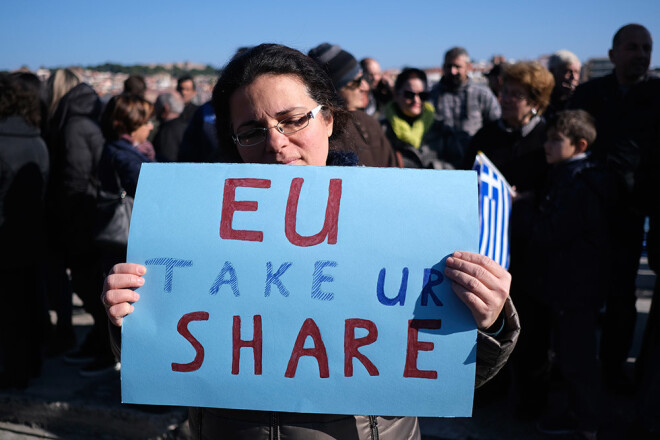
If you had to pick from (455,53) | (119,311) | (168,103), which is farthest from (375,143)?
(168,103)

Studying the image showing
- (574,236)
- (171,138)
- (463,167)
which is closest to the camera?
(574,236)

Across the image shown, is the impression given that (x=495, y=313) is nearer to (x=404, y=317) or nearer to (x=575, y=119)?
(x=404, y=317)

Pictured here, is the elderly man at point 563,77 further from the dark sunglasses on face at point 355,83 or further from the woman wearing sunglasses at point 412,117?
the dark sunglasses on face at point 355,83

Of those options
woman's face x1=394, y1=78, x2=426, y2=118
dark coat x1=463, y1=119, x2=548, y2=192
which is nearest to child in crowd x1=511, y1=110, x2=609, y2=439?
dark coat x1=463, y1=119, x2=548, y2=192

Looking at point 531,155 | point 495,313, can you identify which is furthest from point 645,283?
point 495,313

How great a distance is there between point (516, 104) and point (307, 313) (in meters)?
2.55

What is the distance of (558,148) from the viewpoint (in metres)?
2.81

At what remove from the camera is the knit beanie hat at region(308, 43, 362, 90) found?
3449mm

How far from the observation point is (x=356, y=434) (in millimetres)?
1270

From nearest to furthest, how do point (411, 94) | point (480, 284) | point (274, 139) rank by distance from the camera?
point (480, 284) → point (274, 139) → point (411, 94)

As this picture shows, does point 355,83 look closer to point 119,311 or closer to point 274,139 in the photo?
point 274,139

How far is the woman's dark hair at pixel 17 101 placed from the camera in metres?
3.42

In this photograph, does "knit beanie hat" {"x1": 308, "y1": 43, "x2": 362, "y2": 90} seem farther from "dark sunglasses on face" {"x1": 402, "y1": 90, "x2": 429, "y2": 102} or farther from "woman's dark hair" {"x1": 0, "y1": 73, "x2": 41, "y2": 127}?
"woman's dark hair" {"x1": 0, "y1": 73, "x2": 41, "y2": 127}

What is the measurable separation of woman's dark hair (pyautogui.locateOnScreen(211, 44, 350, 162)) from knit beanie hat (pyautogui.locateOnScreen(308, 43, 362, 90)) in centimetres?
190
